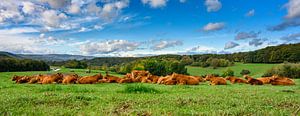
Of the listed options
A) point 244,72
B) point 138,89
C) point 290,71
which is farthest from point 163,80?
point 244,72

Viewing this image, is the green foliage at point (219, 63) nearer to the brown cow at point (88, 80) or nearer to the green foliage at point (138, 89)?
the brown cow at point (88, 80)

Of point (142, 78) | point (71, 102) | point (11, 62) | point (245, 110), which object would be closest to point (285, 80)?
point (142, 78)

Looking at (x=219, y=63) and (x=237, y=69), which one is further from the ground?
(x=219, y=63)

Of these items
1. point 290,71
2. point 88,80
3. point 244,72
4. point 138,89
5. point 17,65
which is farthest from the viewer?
point 244,72

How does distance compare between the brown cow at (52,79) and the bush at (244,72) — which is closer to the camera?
the brown cow at (52,79)

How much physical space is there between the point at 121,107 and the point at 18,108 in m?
2.48

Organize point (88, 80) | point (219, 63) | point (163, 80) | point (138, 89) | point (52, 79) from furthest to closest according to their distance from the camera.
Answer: point (219, 63) < point (52, 79) < point (88, 80) < point (163, 80) < point (138, 89)

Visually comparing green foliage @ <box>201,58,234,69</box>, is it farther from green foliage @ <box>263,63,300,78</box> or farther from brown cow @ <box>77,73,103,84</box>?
brown cow @ <box>77,73,103,84</box>

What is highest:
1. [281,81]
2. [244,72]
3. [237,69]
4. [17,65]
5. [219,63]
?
[17,65]

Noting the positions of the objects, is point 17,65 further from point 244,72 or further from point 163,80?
point 244,72

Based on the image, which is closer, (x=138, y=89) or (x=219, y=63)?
(x=138, y=89)

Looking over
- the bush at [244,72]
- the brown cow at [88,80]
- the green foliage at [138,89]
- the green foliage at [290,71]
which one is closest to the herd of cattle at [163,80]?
the brown cow at [88,80]

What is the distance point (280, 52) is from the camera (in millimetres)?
75938

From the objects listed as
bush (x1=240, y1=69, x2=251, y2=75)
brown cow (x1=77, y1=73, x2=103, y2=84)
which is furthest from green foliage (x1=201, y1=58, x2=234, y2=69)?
brown cow (x1=77, y1=73, x2=103, y2=84)
